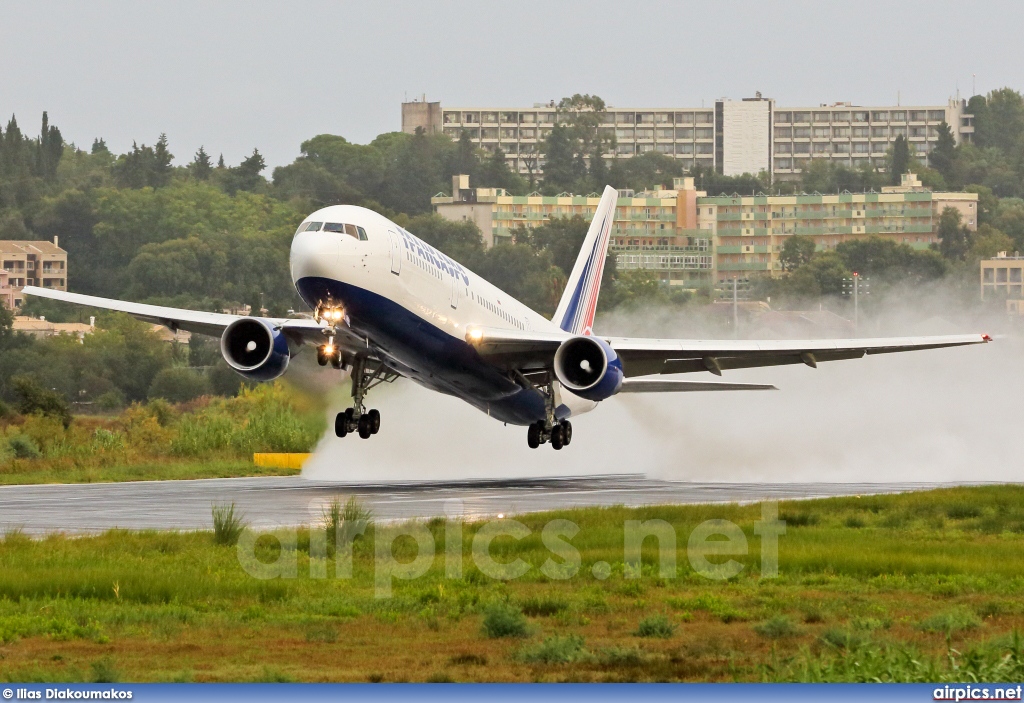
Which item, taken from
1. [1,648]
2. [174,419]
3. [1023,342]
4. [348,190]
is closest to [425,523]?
[1,648]

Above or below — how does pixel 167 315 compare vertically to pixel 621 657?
above

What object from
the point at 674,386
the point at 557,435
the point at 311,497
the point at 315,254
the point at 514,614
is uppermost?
the point at 315,254

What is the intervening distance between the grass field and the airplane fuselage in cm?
860

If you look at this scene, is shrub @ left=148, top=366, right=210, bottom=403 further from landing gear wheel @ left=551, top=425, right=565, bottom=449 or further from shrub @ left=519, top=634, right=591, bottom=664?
shrub @ left=519, top=634, right=591, bottom=664

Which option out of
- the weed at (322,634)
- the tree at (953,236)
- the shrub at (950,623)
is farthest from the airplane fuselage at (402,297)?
the tree at (953,236)

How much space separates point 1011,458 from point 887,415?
497 cm

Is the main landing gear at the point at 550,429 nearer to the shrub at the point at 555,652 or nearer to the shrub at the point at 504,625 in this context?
the shrub at the point at 504,625

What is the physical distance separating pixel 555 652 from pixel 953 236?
165475 mm

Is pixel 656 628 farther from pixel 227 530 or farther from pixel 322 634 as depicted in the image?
pixel 227 530

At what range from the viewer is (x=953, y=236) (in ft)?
577

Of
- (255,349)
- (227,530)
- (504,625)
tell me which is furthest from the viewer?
(255,349)

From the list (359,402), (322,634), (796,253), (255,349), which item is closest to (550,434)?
(359,402)

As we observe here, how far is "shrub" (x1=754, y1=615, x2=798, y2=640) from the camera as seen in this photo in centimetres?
1903

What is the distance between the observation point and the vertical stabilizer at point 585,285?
53031 millimetres
